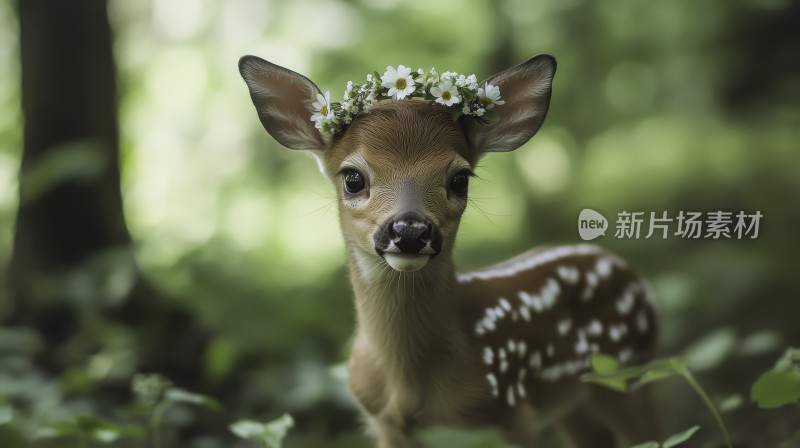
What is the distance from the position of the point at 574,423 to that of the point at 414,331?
2.86 ft

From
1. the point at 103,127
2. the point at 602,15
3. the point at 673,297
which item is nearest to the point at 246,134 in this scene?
the point at 103,127

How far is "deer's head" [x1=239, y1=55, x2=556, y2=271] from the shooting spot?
1.95 metres

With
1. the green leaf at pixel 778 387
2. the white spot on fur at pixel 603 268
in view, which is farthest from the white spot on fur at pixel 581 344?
the green leaf at pixel 778 387

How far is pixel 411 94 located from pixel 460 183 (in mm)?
266

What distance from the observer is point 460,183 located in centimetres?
212

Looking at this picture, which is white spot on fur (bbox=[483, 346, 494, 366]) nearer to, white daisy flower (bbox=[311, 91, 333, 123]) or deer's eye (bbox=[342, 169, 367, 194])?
deer's eye (bbox=[342, 169, 367, 194])

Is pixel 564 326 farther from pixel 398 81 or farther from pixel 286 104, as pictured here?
pixel 286 104

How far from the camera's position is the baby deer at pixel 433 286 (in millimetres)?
2059

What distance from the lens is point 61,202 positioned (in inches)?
176

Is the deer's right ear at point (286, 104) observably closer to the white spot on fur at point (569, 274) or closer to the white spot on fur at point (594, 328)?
the white spot on fur at point (569, 274)

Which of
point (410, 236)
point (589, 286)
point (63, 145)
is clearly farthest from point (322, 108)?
point (63, 145)

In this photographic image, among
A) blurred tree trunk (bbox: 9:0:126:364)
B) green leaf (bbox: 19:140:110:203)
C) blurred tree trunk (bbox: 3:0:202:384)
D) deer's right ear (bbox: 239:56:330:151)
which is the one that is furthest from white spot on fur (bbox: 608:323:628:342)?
blurred tree trunk (bbox: 9:0:126:364)

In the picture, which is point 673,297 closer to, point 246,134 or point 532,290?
point 532,290

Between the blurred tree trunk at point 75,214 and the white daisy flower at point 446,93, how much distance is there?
2.38m
